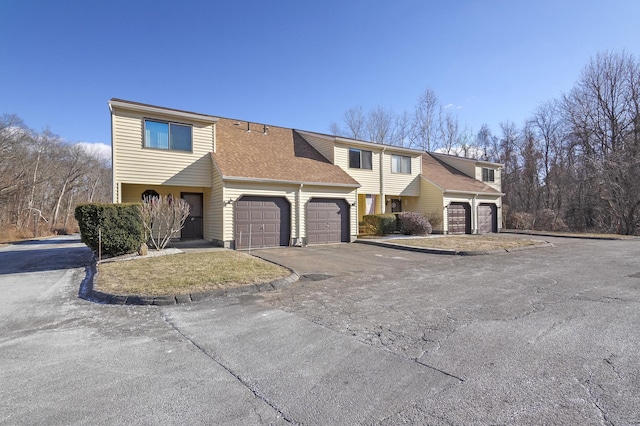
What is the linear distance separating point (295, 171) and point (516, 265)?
9889mm

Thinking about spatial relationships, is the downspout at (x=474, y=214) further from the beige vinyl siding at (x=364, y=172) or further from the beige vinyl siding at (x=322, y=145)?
the beige vinyl siding at (x=322, y=145)

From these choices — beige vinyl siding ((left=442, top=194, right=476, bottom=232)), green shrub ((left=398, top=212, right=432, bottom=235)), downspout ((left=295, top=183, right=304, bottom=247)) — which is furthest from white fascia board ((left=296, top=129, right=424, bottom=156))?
downspout ((left=295, top=183, right=304, bottom=247))

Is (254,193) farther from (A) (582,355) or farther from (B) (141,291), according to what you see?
(A) (582,355)

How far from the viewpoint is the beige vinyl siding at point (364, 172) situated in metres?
18.5

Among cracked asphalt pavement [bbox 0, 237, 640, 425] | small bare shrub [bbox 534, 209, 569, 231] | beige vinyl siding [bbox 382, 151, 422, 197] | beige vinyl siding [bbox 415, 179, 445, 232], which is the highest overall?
beige vinyl siding [bbox 382, 151, 422, 197]

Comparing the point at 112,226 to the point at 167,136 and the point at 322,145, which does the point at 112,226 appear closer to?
the point at 167,136

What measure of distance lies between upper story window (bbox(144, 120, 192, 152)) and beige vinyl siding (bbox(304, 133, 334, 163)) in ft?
24.8

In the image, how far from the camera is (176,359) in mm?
3492

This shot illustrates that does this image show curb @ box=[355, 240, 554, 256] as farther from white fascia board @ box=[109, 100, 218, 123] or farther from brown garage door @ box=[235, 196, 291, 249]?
white fascia board @ box=[109, 100, 218, 123]

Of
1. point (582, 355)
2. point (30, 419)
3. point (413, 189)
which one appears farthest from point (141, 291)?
point (413, 189)

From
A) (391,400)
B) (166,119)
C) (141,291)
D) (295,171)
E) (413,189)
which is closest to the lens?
(391,400)

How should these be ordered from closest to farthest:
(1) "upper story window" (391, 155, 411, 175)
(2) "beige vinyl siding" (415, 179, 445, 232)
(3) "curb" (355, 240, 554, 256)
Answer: (3) "curb" (355, 240, 554, 256), (2) "beige vinyl siding" (415, 179, 445, 232), (1) "upper story window" (391, 155, 411, 175)

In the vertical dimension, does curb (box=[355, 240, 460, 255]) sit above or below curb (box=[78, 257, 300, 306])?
above

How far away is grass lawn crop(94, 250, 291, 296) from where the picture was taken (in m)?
6.32
